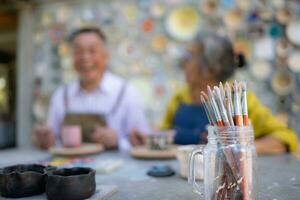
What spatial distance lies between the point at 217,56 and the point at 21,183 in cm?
118

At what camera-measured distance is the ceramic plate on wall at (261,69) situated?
8.11ft

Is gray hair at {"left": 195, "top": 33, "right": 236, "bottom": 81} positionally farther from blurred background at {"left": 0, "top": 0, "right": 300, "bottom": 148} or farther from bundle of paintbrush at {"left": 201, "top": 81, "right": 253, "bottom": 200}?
bundle of paintbrush at {"left": 201, "top": 81, "right": 253, "bottom": 200}

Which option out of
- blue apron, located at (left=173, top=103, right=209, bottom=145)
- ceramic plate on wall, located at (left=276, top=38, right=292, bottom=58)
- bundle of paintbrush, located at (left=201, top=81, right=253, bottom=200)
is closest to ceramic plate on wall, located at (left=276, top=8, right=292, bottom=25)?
ceramic plate on wall, located at (left=276, top=38, right=292, bottom=58)

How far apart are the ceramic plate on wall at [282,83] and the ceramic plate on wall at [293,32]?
238mm

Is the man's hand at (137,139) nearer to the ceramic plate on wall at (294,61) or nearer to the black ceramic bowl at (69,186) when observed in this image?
the black ceramic bowl at (69,186)

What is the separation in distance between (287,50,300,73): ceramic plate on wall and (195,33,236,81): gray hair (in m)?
0.90

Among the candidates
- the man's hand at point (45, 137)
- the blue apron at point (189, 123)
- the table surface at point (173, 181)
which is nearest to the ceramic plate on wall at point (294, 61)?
the blue apron at point (189, 123)

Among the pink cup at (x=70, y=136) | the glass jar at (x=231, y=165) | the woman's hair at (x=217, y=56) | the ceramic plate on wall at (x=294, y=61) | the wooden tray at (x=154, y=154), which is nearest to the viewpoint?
the glass jar at (x=231, y=165)

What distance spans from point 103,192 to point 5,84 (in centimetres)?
393

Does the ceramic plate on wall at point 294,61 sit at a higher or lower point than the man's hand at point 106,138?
higher

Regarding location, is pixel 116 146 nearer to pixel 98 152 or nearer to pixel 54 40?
pixel 98 152

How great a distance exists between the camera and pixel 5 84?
426 centimetres

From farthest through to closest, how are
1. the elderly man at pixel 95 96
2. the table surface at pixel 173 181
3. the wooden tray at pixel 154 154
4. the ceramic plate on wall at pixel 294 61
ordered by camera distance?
the ceramic plate on wall at pixel 294 61 → the elderly man at pixel 95 96 → the wooden tray at pixel 154 154 → the table surface at pixel 173 181

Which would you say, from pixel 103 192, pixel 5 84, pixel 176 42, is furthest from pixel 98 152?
pixel 5 84
